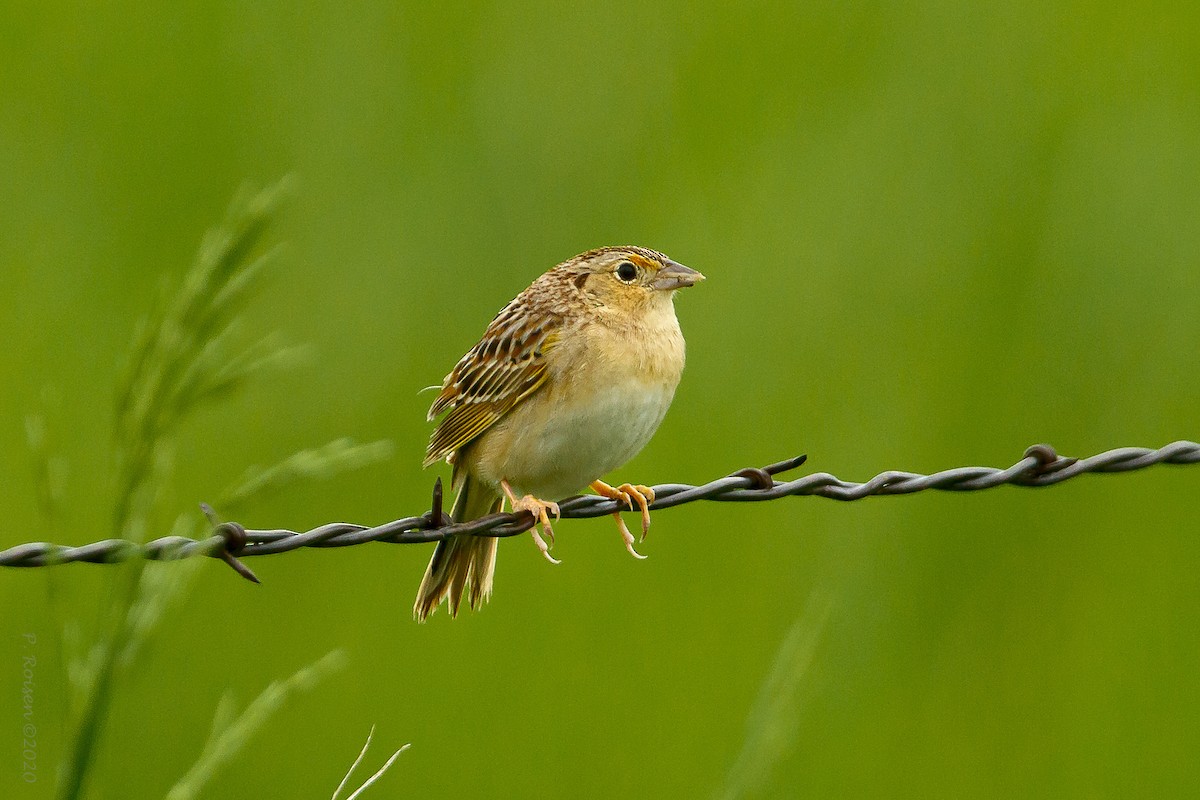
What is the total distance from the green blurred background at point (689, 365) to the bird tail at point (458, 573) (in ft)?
4.65

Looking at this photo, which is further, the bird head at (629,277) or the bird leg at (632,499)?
the bird head at (629,277)

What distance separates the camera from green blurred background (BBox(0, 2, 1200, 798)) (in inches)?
254

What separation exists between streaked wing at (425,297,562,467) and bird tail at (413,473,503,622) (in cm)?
23

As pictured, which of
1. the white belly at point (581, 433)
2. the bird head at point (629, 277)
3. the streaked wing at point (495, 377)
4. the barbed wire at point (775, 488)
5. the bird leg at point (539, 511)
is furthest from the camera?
the bird head at point (629, 277)

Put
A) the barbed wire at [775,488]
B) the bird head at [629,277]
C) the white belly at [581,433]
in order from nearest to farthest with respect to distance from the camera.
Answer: the barbed wire at [775,488], the white belly at [581,433], the bird head at [629,277]

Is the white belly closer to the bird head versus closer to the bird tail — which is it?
the bird tail

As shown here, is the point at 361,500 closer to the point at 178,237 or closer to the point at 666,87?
the point at 178,237

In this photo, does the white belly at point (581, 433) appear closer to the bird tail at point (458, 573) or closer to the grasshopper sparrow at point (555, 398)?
the grasshopper sparrow at point (555, 398)

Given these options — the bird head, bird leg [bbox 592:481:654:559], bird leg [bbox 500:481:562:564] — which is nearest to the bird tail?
bird leg [bbox 500:481:562:564]

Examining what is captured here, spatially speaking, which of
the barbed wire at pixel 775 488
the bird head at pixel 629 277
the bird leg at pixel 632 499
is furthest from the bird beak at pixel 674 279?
the barbed wire at pixel 775 488

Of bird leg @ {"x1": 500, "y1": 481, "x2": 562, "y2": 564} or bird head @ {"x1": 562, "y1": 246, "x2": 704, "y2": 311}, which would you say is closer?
bird leg @ {"x1": 500, "y1": 481, "x2": 562, "y2": 564}

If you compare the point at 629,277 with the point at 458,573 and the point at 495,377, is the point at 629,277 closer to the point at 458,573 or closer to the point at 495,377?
the point at 495,377

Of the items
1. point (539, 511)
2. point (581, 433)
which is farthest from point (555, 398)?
point (539, 511)

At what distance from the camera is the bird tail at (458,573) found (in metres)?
4.90
